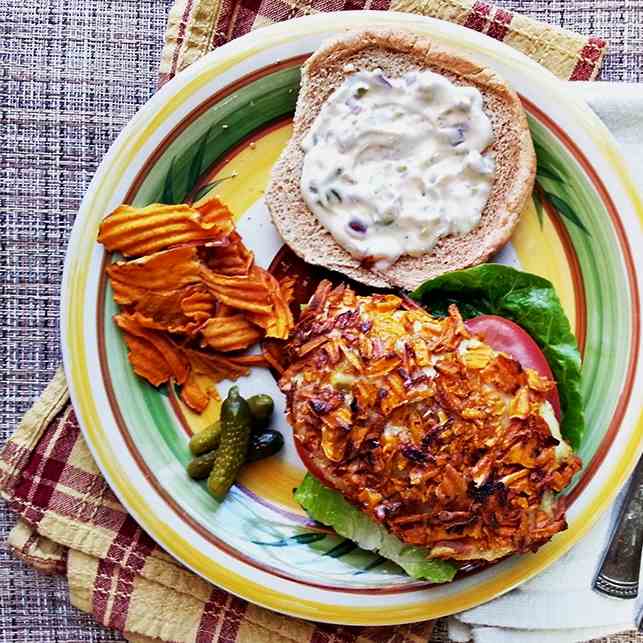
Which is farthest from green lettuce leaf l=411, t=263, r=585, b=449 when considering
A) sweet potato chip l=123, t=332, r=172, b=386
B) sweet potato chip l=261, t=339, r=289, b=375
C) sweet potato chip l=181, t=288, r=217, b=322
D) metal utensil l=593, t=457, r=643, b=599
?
sweet potato chip l=123, t=332, r=172, b=386

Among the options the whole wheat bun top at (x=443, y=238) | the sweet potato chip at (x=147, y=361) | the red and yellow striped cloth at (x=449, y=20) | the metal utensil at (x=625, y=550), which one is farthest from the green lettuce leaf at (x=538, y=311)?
the sweet potato chip at (x=147, y=361)

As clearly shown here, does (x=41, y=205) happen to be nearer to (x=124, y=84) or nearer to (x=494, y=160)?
(x=124, y=84)

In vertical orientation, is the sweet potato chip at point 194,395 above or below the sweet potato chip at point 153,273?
below

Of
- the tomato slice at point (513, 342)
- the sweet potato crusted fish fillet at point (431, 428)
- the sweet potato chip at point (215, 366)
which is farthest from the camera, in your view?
the sweet potato chip at point (215, 366)

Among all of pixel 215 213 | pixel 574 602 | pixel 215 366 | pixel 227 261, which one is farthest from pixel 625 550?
pixel 215 213

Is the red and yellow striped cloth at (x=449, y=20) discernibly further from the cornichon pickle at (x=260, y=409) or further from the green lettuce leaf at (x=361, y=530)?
the green lettuce leaf at (x=361, y=530)
